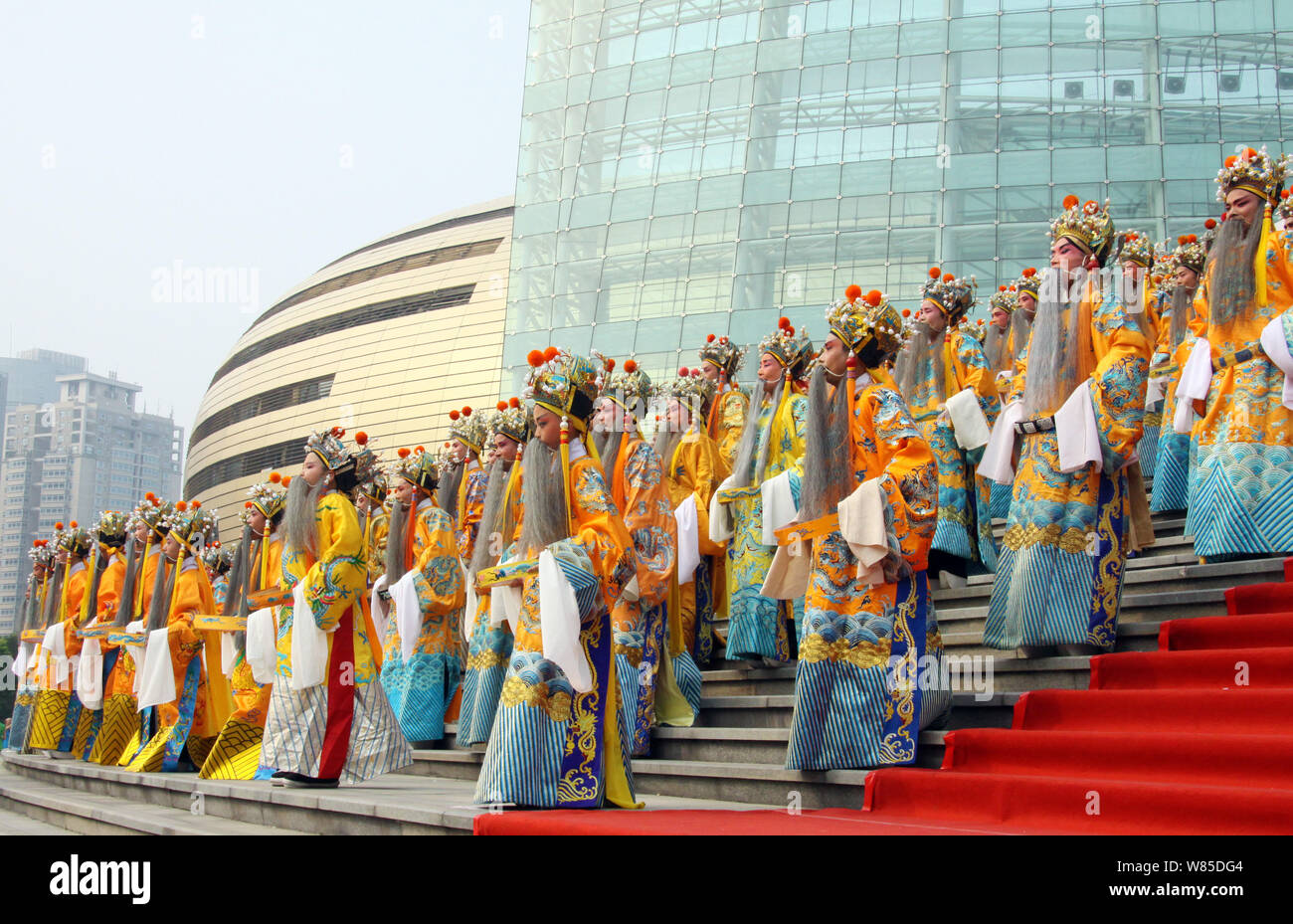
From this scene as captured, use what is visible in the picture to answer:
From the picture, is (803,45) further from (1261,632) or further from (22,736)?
(1261,632)

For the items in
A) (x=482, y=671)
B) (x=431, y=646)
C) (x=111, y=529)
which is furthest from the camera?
(x=111, y=529)

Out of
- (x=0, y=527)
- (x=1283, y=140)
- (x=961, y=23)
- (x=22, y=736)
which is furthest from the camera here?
(x=0, y=527)

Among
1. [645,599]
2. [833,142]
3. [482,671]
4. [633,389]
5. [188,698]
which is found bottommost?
[188,698]

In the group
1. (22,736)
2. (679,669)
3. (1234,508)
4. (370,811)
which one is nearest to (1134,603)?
(1234,508)

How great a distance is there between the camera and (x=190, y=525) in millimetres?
10836

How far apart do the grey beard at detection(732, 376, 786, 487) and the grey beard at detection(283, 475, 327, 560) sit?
9.33 feet

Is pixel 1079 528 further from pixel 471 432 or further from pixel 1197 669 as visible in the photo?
pixel 471 432

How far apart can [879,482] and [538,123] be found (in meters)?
18.8

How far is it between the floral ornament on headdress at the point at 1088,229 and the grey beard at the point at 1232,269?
61cm

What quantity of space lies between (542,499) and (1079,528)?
283 centimetres

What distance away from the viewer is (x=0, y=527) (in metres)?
52.2

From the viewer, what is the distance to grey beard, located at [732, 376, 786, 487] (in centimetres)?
870

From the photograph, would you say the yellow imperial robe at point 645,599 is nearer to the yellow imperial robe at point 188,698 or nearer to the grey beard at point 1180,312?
the yellow imperial robe at point 188,698

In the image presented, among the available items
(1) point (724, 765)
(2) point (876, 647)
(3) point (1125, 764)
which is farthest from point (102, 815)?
(3) point (1125, 764)
